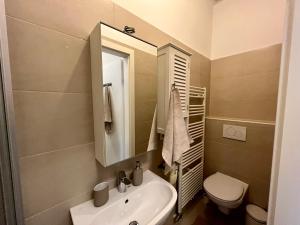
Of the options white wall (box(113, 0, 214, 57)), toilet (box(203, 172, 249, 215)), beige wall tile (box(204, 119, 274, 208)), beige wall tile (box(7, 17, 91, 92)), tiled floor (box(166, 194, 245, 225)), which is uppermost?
white wall (box(113, 0, 214, 57))

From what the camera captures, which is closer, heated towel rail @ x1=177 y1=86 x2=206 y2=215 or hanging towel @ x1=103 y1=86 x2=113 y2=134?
hanging towel @ x1=103 y1=86 x2=113 y2=134

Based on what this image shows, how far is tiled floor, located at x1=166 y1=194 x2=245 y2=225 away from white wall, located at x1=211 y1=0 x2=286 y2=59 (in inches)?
81.8

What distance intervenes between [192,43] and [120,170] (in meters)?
1.62

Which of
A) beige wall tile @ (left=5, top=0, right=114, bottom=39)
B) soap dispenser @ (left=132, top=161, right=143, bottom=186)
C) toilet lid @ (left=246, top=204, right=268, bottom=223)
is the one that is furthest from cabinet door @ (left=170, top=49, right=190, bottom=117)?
toilet lid @ (left=246, top=204, right=268, bottom=223)

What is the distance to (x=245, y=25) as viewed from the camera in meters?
1.84

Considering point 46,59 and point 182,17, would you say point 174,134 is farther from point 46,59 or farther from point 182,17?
point 182,17

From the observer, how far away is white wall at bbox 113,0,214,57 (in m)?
1.18

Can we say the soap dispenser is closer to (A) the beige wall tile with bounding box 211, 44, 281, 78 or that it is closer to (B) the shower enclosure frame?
(B) the shower enclosure frame

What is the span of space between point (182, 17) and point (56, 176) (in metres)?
1.82

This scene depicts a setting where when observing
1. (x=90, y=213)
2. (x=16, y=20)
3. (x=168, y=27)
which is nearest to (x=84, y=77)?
(x=16, y=20)

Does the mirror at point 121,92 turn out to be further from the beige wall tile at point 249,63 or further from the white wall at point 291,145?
the beige wall tile at point 249,63

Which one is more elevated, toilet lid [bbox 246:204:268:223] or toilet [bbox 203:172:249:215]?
toilet [bbox 203:172:249:215]

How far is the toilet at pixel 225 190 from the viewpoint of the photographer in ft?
4.91

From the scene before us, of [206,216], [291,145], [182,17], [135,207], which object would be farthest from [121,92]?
[206,216]
